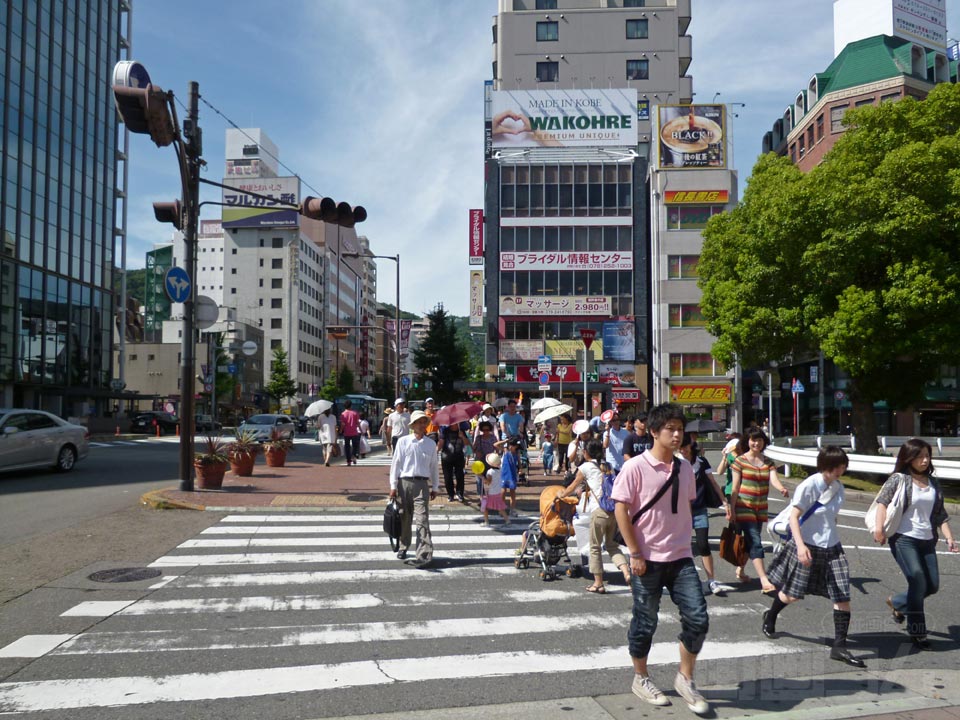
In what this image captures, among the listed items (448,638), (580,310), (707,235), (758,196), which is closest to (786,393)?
(580,310)

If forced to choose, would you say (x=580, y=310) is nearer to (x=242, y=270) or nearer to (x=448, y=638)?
(x=448, y=638)

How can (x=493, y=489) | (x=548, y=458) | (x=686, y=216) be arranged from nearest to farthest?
(x=493, y=489) < (x=548, y=458) < (x=686, y=216)

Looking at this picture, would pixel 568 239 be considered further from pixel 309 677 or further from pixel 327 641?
pixel 309 677

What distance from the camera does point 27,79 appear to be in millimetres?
48125

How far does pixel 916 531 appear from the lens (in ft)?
20.0

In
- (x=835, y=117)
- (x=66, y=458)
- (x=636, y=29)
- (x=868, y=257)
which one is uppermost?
(x=636, y=29)

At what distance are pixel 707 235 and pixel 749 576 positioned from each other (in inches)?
756

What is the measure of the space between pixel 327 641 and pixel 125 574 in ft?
11.5

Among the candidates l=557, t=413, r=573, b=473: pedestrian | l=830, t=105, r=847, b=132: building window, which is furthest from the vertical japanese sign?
l=557, t=413, r=573, b=473: pedestrian

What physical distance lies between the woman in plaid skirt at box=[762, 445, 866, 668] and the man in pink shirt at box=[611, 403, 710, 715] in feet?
5.06

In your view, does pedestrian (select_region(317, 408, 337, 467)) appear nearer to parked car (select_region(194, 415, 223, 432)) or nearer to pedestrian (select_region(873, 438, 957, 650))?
pedestrian (select_region(873, 438, 957, 650))

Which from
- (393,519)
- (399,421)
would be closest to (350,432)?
(399,421)

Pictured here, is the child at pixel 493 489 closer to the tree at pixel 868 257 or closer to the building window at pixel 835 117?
the tree at pixel 868 257

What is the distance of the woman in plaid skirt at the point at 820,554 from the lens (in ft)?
18.7
